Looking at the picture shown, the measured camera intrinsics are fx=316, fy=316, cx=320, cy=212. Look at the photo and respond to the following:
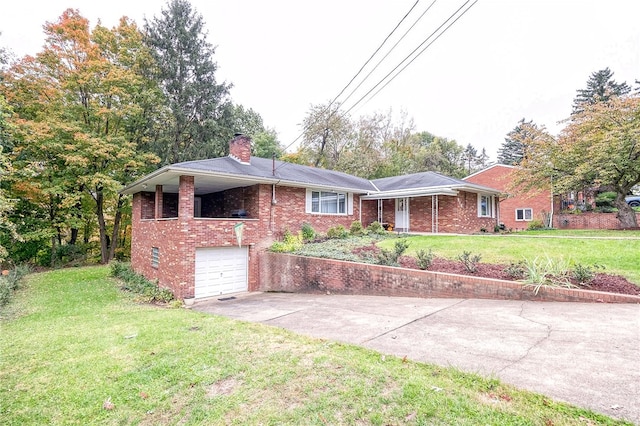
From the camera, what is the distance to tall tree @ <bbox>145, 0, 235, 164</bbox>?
891 inches

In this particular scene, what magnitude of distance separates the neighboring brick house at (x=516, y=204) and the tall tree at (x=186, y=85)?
72.8 ft

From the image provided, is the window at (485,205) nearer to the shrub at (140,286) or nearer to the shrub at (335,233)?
the shrub at (335,233)

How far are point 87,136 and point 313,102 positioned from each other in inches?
754

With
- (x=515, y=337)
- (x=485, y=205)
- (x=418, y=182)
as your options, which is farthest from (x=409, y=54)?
(x=485, y=205)

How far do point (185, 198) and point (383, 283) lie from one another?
22.7 feet

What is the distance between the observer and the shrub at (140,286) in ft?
35.8

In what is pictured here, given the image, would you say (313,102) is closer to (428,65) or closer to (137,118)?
(137,118)

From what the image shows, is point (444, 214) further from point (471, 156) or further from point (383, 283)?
point (471, 156)

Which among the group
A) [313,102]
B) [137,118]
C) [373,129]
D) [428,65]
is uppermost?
[313,102]

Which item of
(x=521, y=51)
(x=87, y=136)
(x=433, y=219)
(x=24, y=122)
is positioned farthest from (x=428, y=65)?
(x=24, y=122)

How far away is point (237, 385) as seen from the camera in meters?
3.49

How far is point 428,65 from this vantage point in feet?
28.9

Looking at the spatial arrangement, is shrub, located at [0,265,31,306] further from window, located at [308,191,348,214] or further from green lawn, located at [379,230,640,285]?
green lawn, located at [379,230,640,285]

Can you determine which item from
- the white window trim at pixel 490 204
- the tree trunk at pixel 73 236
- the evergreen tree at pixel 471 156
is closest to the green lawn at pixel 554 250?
the white window trim at pixel 490 204
